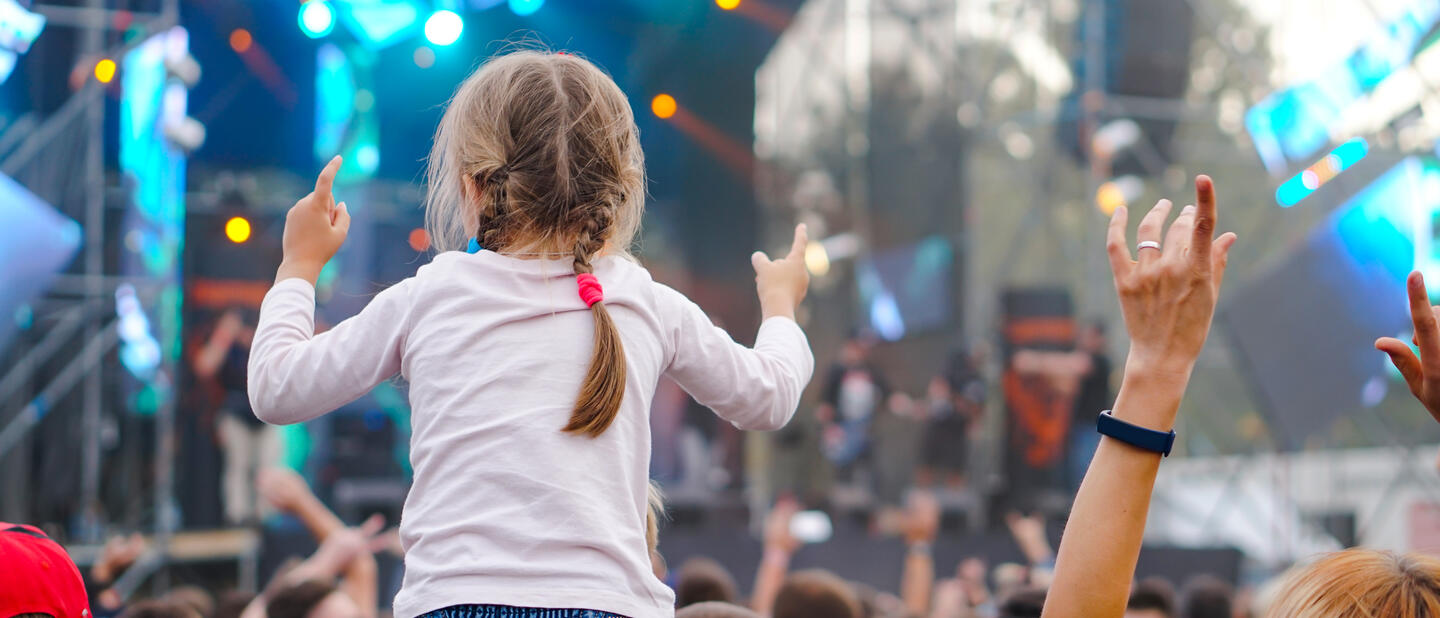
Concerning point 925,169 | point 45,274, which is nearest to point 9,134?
point 45,274

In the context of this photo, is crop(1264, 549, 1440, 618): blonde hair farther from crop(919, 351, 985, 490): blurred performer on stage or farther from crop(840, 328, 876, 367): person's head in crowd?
crop(840, 328, 876, 367): person's head in crowd

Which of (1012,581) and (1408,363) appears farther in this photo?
(1012,581)

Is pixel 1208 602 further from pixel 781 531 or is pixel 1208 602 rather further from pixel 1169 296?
pixel 1169 296

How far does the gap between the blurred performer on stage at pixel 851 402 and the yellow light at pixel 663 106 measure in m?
2.52

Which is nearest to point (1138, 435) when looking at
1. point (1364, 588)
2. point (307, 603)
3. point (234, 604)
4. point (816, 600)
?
point (1364, 588)

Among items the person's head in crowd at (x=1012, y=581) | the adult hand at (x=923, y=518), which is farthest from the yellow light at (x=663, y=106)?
the person's head in crowd at (x=1012, y=581)

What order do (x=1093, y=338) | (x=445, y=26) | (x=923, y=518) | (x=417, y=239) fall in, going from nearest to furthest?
1. (x=923, y=518)
2. (x=445, y=26)
3. (x=1093, y=338)
4. (x=417, y=239)

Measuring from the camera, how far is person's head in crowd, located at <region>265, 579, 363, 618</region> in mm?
2539

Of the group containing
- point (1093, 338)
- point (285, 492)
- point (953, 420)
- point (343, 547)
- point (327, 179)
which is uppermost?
point (1093, 338)

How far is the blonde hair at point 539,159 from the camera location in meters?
1.56

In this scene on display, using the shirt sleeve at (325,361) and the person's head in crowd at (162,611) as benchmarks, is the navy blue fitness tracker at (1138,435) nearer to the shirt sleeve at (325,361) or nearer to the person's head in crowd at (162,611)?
the shirt sleeve at (325,361)

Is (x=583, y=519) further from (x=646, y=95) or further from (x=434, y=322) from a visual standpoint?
(x=646, y=95)

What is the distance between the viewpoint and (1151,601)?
350 centimetres

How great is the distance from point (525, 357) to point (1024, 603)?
1.59 m
